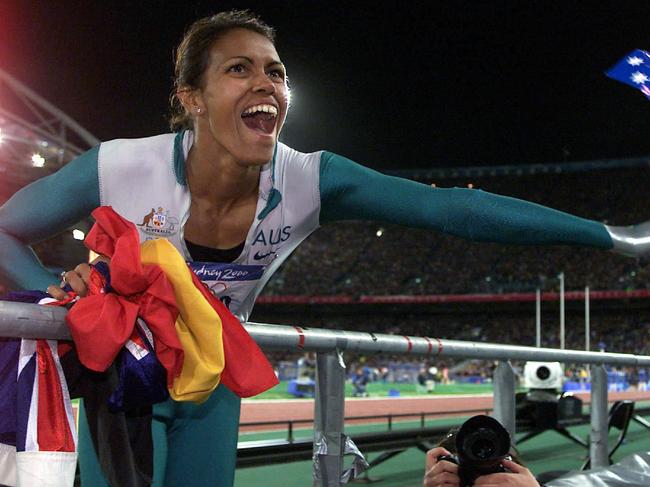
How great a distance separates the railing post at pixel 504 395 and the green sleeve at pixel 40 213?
148 cm

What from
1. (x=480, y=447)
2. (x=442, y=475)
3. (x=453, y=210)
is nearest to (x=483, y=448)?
(x=480, y=447)

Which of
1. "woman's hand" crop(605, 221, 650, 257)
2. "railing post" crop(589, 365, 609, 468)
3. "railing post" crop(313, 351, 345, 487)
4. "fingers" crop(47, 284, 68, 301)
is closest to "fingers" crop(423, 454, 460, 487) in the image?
"railing post" crop(313, 351, 345, 487)

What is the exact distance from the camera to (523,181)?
3903 centimetres

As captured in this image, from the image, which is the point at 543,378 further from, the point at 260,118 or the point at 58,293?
the point at 58,293

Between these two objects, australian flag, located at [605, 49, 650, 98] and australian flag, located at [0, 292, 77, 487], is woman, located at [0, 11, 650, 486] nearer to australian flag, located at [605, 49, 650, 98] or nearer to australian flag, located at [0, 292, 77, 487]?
australian flag, located at [605, 49, 650, 98]

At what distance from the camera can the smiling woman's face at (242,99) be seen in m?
1.95

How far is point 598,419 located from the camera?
3.13 meters

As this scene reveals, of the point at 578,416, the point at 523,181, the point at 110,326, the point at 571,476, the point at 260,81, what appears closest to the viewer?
the point at 110,326

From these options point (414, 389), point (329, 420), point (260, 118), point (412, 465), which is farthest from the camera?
point (414, 389)

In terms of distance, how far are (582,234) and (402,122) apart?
98.1 ft

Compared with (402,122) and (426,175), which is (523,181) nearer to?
(426,175)

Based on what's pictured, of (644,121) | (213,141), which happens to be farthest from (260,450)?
(644,121)

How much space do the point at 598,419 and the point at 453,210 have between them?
1.75 metres

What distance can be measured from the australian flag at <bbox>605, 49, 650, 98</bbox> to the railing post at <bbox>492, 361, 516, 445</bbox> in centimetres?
111
